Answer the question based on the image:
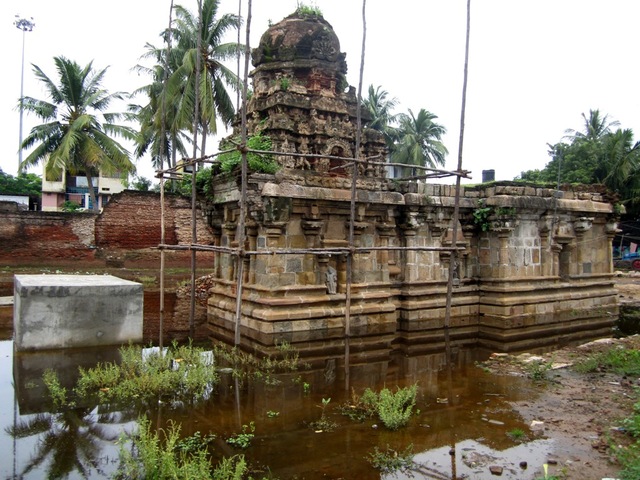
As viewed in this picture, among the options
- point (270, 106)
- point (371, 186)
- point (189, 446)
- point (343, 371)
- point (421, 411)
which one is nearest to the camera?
point (189, 446)

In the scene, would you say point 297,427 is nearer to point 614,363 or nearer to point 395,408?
point 395,408

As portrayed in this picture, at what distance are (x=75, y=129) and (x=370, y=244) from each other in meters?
17.2

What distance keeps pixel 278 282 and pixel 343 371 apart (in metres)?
2.11

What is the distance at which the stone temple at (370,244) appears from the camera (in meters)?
9.45

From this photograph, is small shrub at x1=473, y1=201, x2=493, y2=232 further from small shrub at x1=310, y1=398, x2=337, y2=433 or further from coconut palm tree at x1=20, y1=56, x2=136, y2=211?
coconut palm tree at x1=20, y1=56, x2=136, y2=211

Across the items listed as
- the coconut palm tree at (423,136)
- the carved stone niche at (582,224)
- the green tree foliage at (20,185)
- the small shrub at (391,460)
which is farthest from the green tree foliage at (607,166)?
the green tree foliage at (20,185)

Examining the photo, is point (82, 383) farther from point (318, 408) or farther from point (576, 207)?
point (576, 207)

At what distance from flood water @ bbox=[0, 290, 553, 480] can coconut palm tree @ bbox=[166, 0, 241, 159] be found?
16.8 m

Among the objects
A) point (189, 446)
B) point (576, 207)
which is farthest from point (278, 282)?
point (576, 207)

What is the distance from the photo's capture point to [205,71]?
23062 mm

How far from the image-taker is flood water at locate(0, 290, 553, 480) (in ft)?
15.3

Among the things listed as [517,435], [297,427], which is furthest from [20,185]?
[517,435]

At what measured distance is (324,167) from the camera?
37.3ft

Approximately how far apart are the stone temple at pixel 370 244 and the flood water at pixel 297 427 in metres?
1.99
